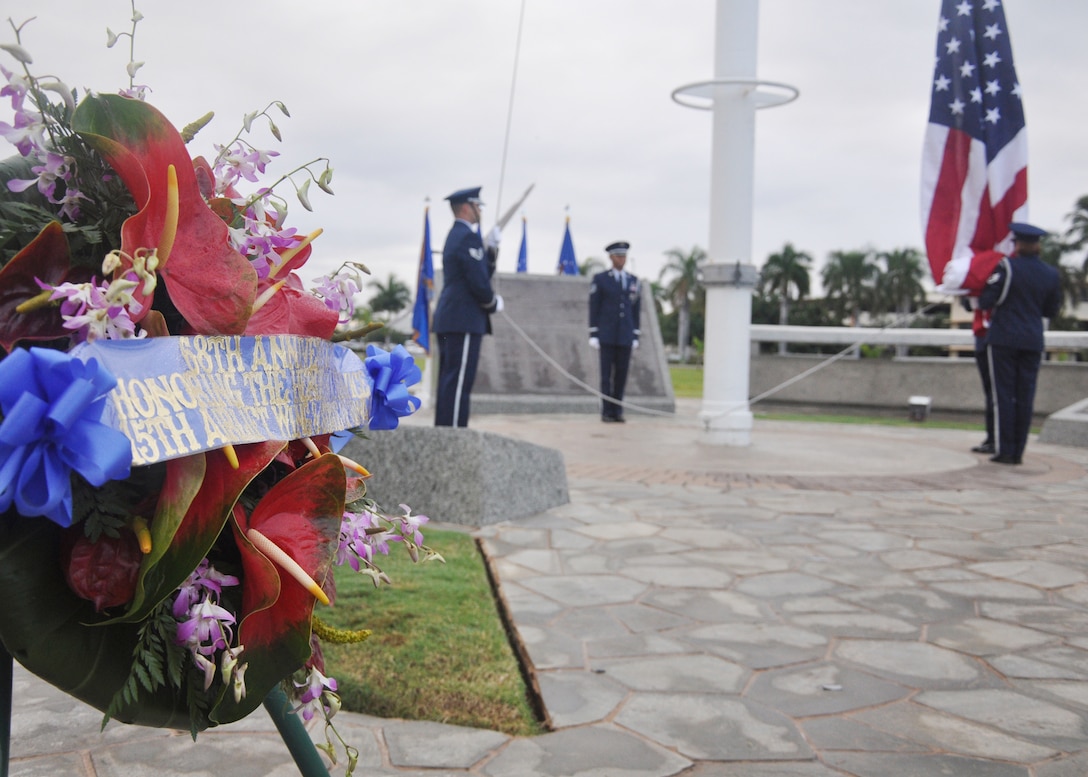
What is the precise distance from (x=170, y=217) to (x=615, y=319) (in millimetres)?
10397

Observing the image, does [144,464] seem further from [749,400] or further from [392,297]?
[392,297]

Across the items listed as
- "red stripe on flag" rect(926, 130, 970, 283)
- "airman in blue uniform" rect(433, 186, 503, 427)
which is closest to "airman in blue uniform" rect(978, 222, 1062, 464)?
"red stripe on flag" rect(926, 130, 970, 283)

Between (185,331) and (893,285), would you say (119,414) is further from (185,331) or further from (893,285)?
(893,285)

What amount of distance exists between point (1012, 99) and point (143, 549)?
8.43 meters

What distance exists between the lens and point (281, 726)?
1418 millimetres

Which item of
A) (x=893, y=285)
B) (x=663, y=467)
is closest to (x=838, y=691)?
(x=663, y=467)

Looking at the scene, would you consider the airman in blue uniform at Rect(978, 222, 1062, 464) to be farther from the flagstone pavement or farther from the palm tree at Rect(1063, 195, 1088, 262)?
the palm tree at Rect(1063, 195, 1088, 262)

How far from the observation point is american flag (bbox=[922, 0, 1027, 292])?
25.4 ft

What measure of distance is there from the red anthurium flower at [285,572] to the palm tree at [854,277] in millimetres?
65426

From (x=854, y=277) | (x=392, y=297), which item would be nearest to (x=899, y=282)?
(x=854, y=277)

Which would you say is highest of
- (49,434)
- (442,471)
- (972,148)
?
(972,148)

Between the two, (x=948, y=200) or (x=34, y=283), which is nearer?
(x=34, y=283)

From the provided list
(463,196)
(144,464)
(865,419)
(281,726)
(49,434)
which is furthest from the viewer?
(865,419)

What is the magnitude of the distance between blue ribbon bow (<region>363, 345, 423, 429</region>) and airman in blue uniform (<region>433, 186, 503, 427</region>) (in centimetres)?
Result: 570
